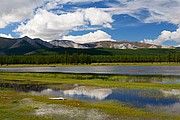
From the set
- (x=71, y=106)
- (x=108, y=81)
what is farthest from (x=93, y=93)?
(x=108, y=81)

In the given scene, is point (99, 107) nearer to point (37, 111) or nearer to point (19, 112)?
point (37, 111)

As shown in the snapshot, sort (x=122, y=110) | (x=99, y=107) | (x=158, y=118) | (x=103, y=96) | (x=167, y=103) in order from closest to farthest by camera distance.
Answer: (x=158, y=118) → (x=122, y=110) → (x=99, y=107) → (x=167, y=103) → (x=103, y=96)

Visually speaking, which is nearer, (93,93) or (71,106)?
(71,106)

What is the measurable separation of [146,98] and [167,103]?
18.5ft

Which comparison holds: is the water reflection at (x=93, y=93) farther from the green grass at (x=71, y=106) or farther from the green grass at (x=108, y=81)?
the green grass at (x=108, y=81)

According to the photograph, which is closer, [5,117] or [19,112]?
[5,117]

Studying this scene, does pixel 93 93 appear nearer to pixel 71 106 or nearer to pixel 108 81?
pixel 71 106

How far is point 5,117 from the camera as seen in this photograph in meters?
32.2

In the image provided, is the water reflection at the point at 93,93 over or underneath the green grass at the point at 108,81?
underneath

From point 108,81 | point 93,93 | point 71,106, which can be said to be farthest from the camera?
point 108,81

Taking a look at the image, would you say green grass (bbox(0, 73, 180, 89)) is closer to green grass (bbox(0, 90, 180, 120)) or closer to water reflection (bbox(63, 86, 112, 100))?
water reflection (bbox(63, 86, 112, 100))

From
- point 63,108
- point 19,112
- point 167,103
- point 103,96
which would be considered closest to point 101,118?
point 63,108

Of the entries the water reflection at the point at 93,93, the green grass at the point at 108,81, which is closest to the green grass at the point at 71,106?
the water reflection at the point at 93,93

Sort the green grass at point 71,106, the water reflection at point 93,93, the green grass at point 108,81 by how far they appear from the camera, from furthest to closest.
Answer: the green grass at point 108,81, the water reflection at point 93,93, the green grass at point 71,106
